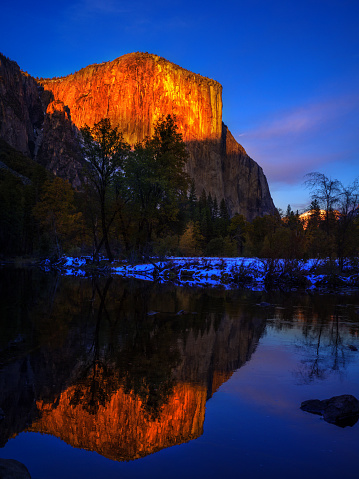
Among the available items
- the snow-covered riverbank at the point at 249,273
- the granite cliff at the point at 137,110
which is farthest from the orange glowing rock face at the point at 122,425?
the granite cliff at the point at 137,110

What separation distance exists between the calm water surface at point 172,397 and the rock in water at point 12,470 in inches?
10.6

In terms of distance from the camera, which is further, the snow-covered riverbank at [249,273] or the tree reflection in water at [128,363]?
the snow-covered riverbank at [249,273]

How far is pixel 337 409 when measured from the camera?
14.4ft

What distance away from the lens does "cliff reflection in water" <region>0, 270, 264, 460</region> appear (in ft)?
13.0

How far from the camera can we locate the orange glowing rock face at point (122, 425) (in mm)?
3691

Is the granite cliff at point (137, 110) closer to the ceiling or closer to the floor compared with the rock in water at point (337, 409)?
closer to the ceiling

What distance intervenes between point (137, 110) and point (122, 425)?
191653 mm

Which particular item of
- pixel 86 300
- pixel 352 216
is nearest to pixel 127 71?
pixel 352 216

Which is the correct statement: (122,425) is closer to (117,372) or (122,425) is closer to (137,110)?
(117,372)

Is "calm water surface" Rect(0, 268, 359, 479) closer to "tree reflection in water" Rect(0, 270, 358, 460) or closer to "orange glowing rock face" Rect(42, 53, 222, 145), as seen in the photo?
"tree reflection in water" Rect(0, 270, 358, 460)

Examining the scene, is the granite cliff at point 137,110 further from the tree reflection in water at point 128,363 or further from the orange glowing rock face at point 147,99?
the tree reflection in water at point 128,363

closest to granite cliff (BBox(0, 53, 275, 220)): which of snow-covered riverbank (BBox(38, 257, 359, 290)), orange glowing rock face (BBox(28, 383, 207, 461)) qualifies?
snow-covered riverbank (BBox(38, 257, 359, 290))

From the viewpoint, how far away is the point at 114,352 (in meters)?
6.72

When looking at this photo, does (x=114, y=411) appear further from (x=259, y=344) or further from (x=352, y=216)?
(x=352, y=216)
